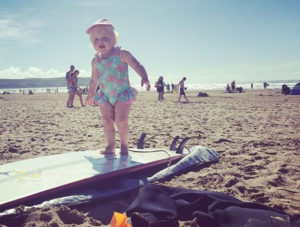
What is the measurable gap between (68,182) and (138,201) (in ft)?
2.59

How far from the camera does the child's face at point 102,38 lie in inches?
136

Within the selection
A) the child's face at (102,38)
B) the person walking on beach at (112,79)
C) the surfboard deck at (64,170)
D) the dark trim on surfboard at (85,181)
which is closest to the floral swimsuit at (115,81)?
the person walking on beach at (112,79)

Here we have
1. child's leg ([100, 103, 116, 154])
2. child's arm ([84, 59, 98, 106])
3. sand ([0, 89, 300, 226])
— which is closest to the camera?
sand ([0, 89, 300, 226])

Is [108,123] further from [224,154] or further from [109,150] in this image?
[224,154]

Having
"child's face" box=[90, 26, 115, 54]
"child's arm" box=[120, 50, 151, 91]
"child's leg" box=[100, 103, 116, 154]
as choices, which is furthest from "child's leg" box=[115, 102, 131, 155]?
"child's face" box=[90, 26, 115, 54]

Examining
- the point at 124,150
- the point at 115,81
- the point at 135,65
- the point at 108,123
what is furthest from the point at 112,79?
the point at 124,150

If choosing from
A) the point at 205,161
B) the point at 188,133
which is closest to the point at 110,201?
the point at 205,161

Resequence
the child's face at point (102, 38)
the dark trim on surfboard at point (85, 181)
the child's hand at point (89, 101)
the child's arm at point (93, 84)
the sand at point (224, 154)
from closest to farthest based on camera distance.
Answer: the dark trim on surfboard at point (85, 181)
the sand at point (224, 154)
the child's face at point (102, 38)
the child's arm at point (93, 84)
the child's hand at point (89, 101)

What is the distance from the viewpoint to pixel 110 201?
242 cm

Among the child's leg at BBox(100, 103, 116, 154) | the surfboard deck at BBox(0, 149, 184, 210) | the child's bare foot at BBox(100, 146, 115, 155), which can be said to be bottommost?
the surfboard deck at BBox(0, 149, 184, 210)

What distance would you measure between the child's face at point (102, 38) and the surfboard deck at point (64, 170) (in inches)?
55.1

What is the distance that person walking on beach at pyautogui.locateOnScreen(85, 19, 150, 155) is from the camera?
3475mm

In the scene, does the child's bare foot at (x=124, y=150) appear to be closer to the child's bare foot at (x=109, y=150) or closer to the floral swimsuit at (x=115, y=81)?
the child's bare foot at (x=109, y=150)

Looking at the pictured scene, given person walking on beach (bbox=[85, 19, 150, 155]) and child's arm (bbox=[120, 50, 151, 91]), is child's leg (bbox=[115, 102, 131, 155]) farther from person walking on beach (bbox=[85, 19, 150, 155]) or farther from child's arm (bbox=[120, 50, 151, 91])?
child's arm (bbox=[120, 50, 151, 91])
